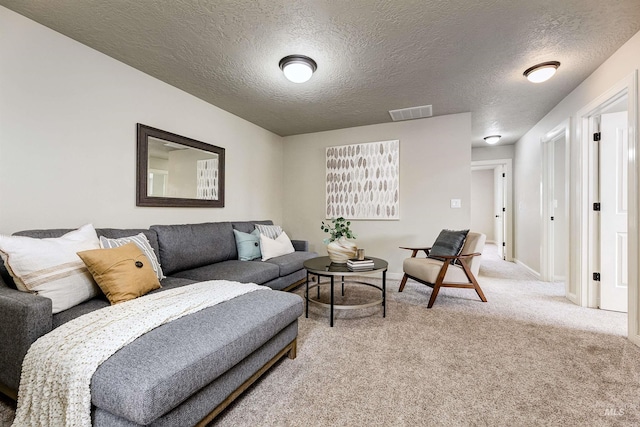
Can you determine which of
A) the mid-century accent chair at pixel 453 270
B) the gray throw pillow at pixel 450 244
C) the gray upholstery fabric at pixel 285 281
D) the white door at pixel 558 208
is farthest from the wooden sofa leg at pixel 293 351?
the white door at pixel 558 208

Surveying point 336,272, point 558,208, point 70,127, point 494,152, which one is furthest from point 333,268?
point 494,152

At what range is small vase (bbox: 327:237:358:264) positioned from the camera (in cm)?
271

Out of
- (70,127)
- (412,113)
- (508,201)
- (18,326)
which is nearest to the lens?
(18,326)

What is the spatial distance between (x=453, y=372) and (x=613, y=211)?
8.42 feet

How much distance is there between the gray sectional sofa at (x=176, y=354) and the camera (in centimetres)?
94

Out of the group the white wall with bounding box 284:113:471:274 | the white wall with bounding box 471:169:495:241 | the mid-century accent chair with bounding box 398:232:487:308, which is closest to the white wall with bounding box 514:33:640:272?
the white wall with bounding box 284:113:471:274

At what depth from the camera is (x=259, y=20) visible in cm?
193

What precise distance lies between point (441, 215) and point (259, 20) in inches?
126

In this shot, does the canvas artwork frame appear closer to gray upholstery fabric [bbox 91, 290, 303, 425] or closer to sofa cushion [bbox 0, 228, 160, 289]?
sofa cushion [bbox 0, 228, 160, 289]

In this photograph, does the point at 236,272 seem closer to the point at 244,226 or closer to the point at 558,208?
the point at 244,226

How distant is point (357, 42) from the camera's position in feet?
7.12

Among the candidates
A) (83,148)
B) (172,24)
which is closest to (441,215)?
(172,24)

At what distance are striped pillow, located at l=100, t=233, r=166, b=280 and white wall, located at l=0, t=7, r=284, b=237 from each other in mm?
457

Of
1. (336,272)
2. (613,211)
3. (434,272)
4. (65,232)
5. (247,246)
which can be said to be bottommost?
(434,272)
